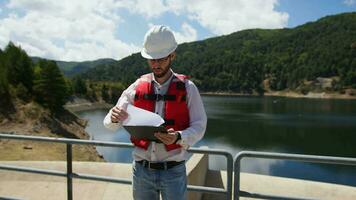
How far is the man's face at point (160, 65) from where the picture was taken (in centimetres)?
279

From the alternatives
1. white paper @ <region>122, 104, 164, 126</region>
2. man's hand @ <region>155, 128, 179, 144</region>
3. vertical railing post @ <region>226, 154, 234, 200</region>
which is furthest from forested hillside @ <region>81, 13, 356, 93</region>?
man's hand @ <region>155, 128, 179, 144</region>

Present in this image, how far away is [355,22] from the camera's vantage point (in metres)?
197

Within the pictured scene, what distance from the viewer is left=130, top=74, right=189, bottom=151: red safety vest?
2.75m

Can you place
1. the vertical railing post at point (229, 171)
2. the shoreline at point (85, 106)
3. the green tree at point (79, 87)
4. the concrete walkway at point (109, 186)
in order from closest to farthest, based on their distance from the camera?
the vertical railing post at point (229, 171) < the concrete walkway at point (109, 186) < the shoreline at point (85, 106) < the green tree at point (79, 87)

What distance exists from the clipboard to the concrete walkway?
4066mm

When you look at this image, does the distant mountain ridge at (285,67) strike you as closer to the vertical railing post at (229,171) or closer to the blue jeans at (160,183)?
the vertical railing post at (229,171)

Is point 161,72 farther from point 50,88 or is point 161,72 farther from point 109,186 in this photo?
point 50,88

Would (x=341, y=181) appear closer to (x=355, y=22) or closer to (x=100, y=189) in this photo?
(x=100, y=189)

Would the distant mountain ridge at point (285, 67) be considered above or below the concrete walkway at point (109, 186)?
above

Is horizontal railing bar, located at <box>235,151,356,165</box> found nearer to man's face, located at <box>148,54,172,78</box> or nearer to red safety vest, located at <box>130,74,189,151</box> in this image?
red safety vest, located at <box>130,74,189,151</box>

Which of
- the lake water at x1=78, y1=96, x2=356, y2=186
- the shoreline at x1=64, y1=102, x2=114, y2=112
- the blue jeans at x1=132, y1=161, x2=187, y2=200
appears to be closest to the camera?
the blue jeans at x1=132, y1=161, x2=187, y2=200

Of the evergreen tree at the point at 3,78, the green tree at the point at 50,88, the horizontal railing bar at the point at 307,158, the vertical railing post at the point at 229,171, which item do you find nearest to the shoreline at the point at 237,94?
the green tree at the point at 50,88

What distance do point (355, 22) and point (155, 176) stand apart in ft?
709

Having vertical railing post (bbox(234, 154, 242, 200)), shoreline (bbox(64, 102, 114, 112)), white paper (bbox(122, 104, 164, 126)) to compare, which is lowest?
shoreline (bbox(64, 102, 114, 112))
